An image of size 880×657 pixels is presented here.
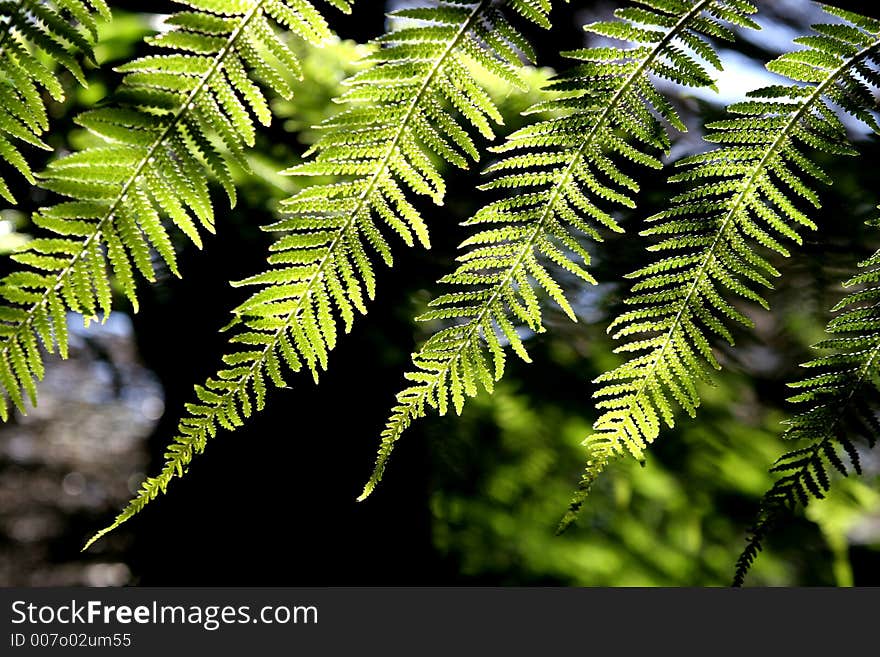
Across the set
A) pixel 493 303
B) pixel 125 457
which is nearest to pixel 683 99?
pixel 493 303

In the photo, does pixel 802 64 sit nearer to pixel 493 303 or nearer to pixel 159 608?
pixel 493 303

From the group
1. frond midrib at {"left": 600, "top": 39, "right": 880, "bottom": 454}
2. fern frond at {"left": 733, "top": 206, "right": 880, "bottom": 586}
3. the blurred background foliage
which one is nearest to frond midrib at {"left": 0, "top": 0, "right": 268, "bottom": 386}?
frond midrib at {"left": 600, "top": 39, "right": 880, "bottom": 454}

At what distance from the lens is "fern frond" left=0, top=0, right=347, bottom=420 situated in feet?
1.49

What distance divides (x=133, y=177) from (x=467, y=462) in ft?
3.50

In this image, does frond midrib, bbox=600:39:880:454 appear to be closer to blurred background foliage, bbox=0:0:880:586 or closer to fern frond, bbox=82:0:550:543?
fern frond, bbox=82:0:550:543

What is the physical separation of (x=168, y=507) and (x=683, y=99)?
164cm

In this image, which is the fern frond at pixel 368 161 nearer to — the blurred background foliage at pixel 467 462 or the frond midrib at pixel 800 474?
the frond midrib at pixel 800 474

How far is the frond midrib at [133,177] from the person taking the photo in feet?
1.50

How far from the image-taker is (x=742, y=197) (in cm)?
57

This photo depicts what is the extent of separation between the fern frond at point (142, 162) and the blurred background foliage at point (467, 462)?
2.97ft

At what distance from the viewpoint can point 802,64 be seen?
1.79ft

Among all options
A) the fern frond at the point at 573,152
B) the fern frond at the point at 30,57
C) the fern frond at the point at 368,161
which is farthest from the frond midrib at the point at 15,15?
the fern frond at the point at 573,152

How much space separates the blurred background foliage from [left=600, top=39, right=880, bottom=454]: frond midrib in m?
0.84

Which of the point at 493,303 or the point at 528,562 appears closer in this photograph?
the point at 493,303
